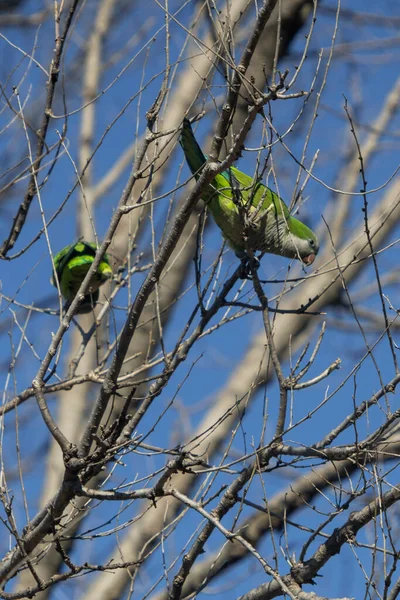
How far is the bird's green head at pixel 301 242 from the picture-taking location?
4.49m

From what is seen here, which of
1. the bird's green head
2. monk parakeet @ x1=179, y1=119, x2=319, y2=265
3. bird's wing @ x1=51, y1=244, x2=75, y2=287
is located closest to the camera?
monk parakeet @ x1=179, y1=119, x2=319, y2=265

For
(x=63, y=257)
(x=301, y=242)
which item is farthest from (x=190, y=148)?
(x=63, y=257)

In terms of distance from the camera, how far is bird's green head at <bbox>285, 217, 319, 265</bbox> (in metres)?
4.49

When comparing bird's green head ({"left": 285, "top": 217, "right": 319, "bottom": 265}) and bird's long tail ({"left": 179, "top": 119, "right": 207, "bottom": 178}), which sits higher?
bird's green head ({"left": 285, "top": 217, "right": 319, "bottom": 265})

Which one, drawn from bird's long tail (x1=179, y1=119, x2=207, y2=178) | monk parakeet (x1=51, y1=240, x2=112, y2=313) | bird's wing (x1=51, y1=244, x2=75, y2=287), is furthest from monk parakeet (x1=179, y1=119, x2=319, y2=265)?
bird's wing (x1=51, y1=244, x2=75, y2=287)

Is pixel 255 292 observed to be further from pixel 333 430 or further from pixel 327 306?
pixel 327 306

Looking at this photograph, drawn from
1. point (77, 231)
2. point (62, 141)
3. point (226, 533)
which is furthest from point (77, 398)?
point (226, 533)

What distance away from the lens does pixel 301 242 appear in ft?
15.3

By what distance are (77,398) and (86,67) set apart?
4.43 m

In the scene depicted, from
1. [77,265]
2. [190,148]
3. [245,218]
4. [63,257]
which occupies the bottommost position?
[245,218]

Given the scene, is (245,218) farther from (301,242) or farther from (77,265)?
(77,265)

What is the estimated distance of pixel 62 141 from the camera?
3.35 metres

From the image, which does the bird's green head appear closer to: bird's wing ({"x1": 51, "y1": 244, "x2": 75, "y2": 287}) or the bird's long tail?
the bird's long tail

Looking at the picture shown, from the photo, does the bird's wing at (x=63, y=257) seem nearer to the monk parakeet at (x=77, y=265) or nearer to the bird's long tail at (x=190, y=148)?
the monk parakeet at (x=77, y=265)
